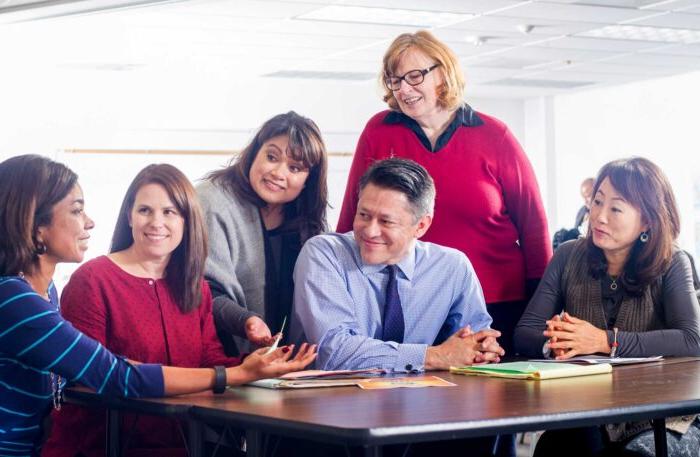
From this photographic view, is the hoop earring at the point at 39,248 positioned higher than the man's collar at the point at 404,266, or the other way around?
the hoop earring at the point at 39,248

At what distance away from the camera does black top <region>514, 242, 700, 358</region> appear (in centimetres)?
289

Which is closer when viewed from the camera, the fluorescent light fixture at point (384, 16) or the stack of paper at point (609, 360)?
the stack of paper at point (609, 360)

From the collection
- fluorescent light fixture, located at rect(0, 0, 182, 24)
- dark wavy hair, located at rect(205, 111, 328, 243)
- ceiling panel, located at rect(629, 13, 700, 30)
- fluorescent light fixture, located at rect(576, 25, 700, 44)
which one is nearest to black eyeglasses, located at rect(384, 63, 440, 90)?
dark wavy hair, located at rect(205, 111, 328, 243)

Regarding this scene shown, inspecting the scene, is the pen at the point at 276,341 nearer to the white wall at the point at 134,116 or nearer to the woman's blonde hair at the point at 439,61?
the woman's blonde hair at the point at 439,61

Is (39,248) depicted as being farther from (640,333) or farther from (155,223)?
(640,333)

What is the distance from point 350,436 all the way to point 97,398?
2.48 feet

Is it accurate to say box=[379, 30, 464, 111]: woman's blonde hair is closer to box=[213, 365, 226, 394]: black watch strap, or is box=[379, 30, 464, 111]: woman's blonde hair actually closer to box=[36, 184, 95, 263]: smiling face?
box=[36, 184, 95, 263]: smiling face

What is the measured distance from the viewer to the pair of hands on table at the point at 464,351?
2688 mm

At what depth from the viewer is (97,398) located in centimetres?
225

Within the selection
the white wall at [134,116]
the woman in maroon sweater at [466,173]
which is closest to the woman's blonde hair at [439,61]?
the woman in maroon sweater at [466,173]

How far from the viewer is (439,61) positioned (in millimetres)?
3156

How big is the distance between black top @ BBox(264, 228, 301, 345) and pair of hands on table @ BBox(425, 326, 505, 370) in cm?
59

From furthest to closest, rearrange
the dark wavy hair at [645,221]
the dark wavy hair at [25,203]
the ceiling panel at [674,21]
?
the ceiling panel at [674,21] < the dark wavy hair at [645,221] < the dark wavy hair at [25,203]

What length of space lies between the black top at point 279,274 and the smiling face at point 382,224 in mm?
401
